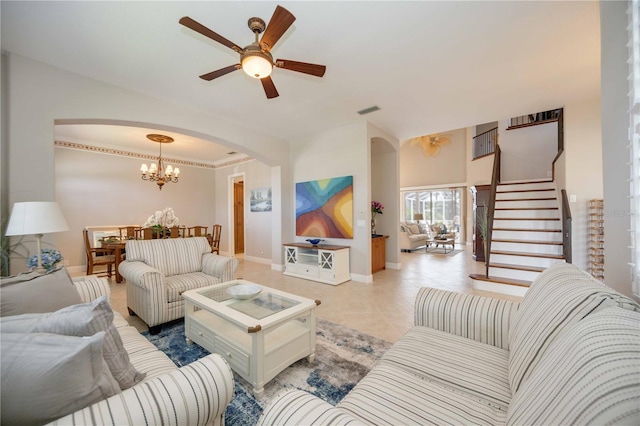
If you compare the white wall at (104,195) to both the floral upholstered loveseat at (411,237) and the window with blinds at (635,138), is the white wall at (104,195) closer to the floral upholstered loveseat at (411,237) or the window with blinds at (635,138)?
the floral upholstered loveseat at (411,237)

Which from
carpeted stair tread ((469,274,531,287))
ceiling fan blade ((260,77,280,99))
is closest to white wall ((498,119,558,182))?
carpeted stair tread ((469,274,531,287))

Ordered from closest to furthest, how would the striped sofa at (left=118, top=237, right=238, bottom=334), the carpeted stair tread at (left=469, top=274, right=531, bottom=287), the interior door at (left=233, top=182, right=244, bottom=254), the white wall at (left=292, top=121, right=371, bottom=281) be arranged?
the striped sofa at (left=118, top=237, right=238, bottom=334) < the carpeted stair tread at (left=469, top=274, right=531, bottom=287) < the white wall at (left=292, top=121, right=371, bottom=281) < the interior door at (left=233, top=182, right=244, bottom=254)

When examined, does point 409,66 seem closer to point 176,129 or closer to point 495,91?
point 495,91

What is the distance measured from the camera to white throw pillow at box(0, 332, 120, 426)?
2.07ft

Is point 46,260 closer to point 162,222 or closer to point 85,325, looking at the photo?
point 162,222

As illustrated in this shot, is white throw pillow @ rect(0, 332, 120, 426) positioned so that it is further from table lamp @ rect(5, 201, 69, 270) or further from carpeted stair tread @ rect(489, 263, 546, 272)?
carpeted stair tread @ rect(489, 263, 546, 272)

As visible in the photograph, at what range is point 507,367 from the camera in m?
1.20

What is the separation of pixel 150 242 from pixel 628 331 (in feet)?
12.2

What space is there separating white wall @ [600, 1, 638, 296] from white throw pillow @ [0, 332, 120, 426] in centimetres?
248

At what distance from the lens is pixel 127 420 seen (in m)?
0.72

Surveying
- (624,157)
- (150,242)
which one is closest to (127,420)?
(624,157)

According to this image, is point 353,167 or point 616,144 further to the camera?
point 353,167

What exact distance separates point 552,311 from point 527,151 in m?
7.26

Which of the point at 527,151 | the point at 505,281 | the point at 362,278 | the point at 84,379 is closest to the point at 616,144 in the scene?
the point at 84,379
